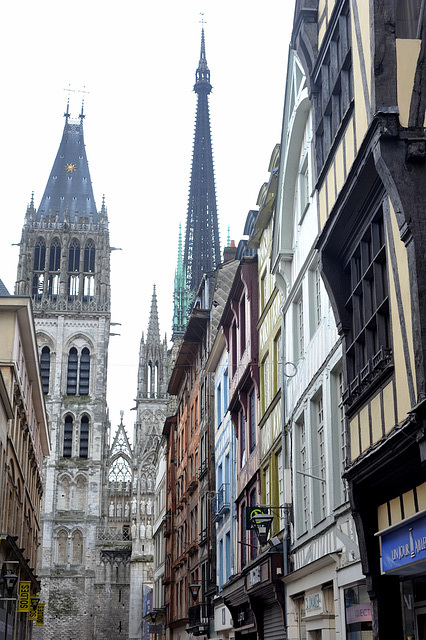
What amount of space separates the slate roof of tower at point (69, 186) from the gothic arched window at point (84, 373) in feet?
50.7

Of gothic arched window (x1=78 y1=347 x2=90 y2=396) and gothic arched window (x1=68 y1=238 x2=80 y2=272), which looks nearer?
gothic arched window (x1=78 y1=347 x2=90 y2=396)

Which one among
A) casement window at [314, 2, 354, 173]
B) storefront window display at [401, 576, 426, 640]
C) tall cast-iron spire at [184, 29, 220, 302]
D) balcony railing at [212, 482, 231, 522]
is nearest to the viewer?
storefront window display at [401, 576, 426, 640]

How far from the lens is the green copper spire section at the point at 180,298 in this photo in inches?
5069

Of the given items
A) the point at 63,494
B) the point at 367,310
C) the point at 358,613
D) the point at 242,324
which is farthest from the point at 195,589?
the point at 63,494

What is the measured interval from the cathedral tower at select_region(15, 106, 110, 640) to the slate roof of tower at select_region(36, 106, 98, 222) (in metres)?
0.15

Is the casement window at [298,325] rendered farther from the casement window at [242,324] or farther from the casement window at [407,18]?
the casement window at [407,18]

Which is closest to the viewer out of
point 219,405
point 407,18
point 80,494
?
point 407,18

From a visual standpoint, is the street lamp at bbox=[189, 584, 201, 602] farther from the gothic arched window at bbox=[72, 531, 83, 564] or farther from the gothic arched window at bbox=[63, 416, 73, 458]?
the gothic arched window at bbox=[63, 416, 73, 458]

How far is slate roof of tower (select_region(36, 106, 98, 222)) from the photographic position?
97.2m

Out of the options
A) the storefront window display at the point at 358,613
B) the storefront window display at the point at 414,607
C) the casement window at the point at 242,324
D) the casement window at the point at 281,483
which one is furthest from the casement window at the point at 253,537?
the storefront window display at the point at 414,607

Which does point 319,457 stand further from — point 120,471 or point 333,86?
point 120,471

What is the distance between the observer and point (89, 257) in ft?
311

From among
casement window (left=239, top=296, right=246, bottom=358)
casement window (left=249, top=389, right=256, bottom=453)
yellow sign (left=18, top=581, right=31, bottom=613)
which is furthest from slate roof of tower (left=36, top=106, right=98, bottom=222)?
casement window (left=249, top=389, right=256, bottom=453)

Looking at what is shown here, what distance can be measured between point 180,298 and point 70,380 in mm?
43736
